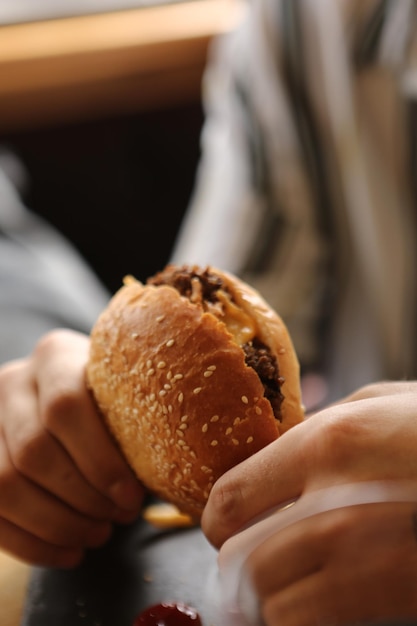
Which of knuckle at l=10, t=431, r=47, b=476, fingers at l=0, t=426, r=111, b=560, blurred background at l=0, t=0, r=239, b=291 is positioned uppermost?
blurred background at l=0, t=0, r=239, b=291

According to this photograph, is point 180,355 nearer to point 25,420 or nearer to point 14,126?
point 25,420

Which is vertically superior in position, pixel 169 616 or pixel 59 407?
pixel 59 407

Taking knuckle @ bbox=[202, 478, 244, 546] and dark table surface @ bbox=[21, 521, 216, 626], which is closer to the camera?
knuckle @ bbox=[202, 478, 244, 546]

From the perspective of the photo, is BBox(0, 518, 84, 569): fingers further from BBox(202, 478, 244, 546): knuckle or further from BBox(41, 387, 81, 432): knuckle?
BBox(202, 478, 244, 546): knuckle

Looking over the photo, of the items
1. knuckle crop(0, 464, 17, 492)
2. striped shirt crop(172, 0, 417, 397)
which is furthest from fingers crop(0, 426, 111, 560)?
striped shirt crop(172, 0, 417, 397)

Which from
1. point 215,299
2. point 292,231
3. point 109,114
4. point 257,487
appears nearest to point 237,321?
point 215,299

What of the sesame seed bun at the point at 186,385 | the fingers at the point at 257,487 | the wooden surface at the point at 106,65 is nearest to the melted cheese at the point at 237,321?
the sesame seed bun at the point at 186,385

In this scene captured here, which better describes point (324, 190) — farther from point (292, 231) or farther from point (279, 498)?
point (279, 498)
